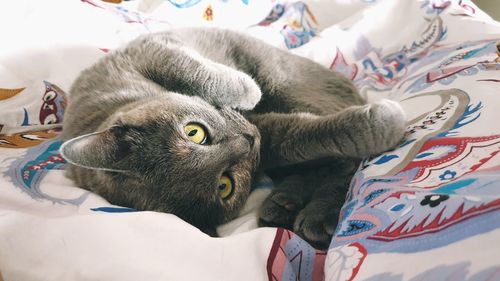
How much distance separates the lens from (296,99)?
1.23m

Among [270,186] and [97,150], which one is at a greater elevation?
[97,150]

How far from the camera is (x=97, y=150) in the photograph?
0.84 metres

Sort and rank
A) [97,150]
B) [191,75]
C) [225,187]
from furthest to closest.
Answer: [191,75] < [225,187] < [97,150]

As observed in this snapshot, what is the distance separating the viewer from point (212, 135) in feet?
3.01

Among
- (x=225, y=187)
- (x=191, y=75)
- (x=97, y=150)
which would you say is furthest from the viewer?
(x=191, y=75)

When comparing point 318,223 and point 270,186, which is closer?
point 318,223

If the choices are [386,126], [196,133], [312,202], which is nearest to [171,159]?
[196,133]

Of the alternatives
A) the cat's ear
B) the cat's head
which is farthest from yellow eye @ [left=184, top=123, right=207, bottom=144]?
the cat's ear

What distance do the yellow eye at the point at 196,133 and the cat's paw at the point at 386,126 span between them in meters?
0.36

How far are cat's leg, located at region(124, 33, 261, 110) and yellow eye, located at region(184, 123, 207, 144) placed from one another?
0.16 metres

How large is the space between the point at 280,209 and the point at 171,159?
263mm

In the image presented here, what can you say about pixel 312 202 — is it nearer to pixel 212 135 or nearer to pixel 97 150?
pixel 212 135

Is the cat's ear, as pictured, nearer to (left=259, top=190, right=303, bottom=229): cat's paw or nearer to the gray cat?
the gray cat

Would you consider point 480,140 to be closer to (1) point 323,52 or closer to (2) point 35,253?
(2) point 35,253
